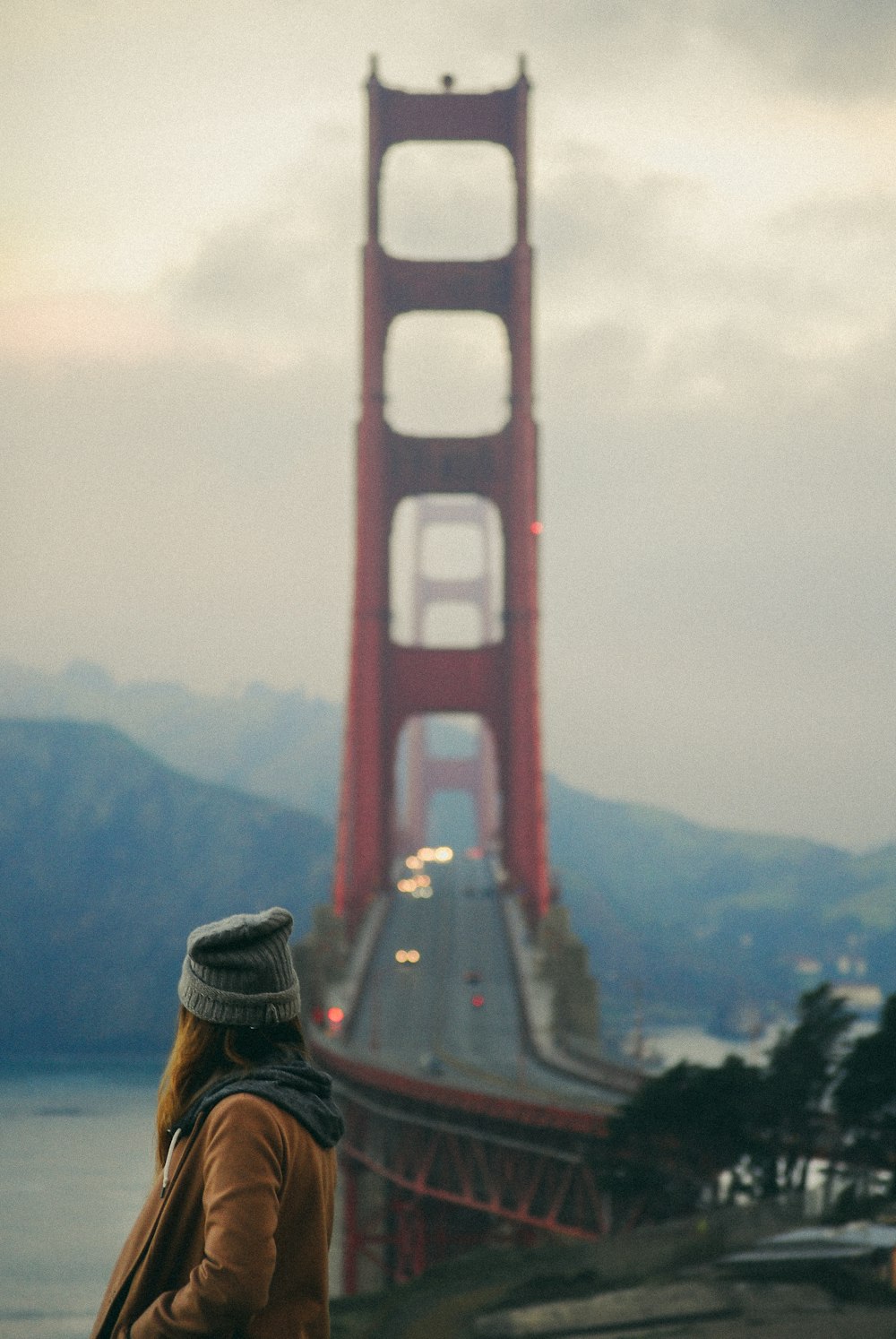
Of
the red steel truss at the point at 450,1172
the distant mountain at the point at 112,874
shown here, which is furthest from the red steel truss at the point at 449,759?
the red steel truss at the point at 450,1172

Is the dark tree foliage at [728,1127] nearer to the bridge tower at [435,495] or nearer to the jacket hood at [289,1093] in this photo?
the bridge tower at [435,495]

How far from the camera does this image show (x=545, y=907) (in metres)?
51.3

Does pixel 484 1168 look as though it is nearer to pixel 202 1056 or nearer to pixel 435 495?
pixel 435 495

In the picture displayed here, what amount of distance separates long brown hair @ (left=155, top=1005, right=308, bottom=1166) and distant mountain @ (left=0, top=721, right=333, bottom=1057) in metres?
115

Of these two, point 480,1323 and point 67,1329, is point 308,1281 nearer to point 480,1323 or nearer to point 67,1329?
point 480,1323

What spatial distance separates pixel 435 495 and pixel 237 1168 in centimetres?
5488

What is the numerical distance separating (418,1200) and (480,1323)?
13.1 meters

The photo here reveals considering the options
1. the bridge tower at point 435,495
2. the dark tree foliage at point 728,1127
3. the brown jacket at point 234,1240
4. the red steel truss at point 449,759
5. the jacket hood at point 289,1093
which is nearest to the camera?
the brown jacket at point 234,1240

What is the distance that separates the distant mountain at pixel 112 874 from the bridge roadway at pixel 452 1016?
204 feet

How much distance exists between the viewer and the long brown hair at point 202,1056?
314 cm

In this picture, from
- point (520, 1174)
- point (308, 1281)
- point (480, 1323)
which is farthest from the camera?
point (520, 1174)

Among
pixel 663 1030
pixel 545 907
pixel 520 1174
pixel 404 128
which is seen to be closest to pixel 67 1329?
pixel 520 1174

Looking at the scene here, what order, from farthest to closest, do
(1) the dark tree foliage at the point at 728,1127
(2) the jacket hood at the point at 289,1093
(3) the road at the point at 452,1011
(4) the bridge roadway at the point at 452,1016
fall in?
1. (3) the road at the point at 452,1011
2. (4) the bridge roadway at the point at 452,1016
3. (1) the dark tree foliage at the point at 728,1127
4. (2) the jacket hood at the point at 289,1093

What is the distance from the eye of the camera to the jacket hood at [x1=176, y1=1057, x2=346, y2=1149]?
2963 millimetres
